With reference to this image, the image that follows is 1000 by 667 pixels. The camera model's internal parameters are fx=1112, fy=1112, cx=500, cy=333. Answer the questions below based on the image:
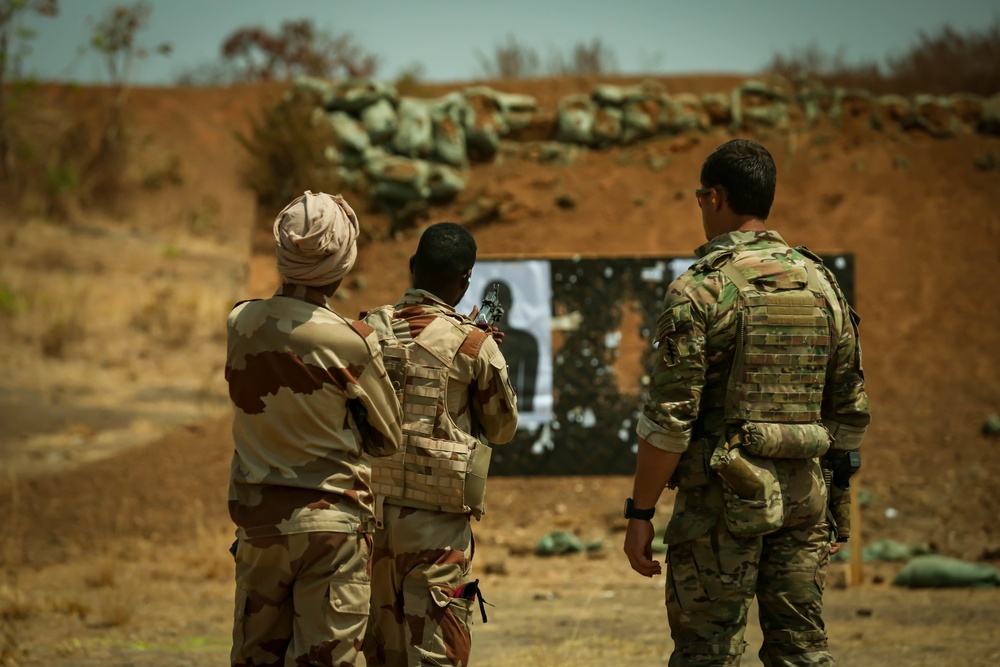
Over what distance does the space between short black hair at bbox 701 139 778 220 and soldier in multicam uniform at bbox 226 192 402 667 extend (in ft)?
3.84

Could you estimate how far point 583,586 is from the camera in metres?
8.12

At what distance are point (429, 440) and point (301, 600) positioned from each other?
724mm

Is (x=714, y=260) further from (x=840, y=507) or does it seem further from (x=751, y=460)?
(x=840, y=507)

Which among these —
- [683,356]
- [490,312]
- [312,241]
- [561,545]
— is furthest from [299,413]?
[561,545]

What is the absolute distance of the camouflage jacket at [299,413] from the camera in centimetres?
313

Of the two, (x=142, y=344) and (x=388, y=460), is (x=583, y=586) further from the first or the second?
(x=142, y=344)

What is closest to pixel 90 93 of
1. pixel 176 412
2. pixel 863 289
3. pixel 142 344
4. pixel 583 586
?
pixel 142 344

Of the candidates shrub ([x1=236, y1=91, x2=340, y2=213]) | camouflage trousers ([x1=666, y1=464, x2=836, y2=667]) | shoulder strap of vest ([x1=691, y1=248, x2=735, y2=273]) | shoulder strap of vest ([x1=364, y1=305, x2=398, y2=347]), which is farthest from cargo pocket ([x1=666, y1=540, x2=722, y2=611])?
shrub ([x1=236, y1=91, x2=340, y2=213])

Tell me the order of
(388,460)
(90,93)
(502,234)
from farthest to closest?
(90,93) → (502,234) → (388,460)

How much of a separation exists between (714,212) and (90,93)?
30.1 metres

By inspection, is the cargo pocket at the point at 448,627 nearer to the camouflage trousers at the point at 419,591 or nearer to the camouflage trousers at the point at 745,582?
the camouflage trousers at the point at 419,591

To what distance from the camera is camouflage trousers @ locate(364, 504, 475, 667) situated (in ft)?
11.5

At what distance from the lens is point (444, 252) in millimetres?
3777

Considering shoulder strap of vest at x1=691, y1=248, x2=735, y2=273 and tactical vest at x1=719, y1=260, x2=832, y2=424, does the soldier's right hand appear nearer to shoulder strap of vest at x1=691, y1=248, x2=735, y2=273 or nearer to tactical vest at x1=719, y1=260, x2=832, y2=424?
tactical vest at x1=719, y1=260, x2=832, y2=424
